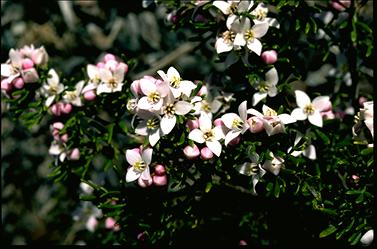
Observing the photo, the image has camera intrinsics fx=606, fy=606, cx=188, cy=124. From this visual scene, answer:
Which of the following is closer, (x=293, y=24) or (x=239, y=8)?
(x=239, y=8)

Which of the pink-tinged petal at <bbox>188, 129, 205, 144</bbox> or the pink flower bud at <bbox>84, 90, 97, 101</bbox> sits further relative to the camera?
the pink flower bud at <bbox>84, 90, 97, 101</bbox>

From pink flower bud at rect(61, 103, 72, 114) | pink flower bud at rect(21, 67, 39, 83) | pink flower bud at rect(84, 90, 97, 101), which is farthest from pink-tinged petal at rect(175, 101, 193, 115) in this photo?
pink flower bud at rect(21, 67, 39, 83)

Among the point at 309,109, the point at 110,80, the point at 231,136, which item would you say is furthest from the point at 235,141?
the point at 110,80

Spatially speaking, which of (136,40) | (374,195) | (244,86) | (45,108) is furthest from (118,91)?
(136,40)

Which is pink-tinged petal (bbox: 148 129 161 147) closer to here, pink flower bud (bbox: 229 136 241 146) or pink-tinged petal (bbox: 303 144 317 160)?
pink flower bud (bbox: 229 136 241 146)

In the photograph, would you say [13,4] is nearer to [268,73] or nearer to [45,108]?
[45,108]

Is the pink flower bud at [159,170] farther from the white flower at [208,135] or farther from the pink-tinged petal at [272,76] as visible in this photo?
the pink-tinged petal at [272,76]

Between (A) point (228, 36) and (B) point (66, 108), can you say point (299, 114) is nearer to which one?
(A) point (228, 36)
